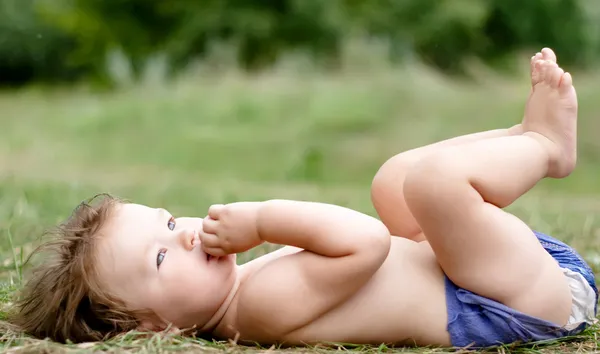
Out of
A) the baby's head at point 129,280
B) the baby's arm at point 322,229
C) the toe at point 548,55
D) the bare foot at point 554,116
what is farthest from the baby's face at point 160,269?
the toe at point 548,55

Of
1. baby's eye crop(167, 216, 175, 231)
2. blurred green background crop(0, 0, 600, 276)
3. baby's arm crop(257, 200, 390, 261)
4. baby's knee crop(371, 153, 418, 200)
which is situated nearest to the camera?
baby's arm crop(257, 200, 390, 261)

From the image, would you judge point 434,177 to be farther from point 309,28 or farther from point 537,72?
point 309,28

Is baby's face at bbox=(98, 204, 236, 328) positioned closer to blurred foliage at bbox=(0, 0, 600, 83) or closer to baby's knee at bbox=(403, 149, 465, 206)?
baby's knee at bbox=(403, 149, 465, 206)

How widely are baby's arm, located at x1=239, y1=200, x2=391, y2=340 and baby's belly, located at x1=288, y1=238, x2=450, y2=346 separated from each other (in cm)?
4

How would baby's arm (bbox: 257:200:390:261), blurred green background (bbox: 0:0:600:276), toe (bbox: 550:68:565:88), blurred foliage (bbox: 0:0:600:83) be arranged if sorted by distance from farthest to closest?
blurred foliage (bbox: 0:0:600:83), blurred green background (bbox: 0:0:600:276), toe (bbox: 550:68:565:88), baby's arm (bbox: 257:200:390:261)

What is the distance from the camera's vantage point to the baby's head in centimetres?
170

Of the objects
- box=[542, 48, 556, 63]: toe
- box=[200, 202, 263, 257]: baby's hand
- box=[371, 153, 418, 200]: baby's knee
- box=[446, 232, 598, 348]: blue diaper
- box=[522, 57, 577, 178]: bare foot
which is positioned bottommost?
box=[446, 232, 598, 348]: blue diaper

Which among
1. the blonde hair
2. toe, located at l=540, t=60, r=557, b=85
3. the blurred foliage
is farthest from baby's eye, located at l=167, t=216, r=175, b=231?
the blurred foliage

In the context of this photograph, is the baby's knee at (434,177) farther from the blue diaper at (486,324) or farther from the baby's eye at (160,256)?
the baby's eye at (160,256)

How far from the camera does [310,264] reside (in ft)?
5.54

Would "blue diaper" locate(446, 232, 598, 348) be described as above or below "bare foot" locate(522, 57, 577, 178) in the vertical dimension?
below

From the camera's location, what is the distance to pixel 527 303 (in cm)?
172

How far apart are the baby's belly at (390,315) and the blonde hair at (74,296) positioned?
0.38 meters

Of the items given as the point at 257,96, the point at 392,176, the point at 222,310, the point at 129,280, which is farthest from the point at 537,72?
the point at 257,96
